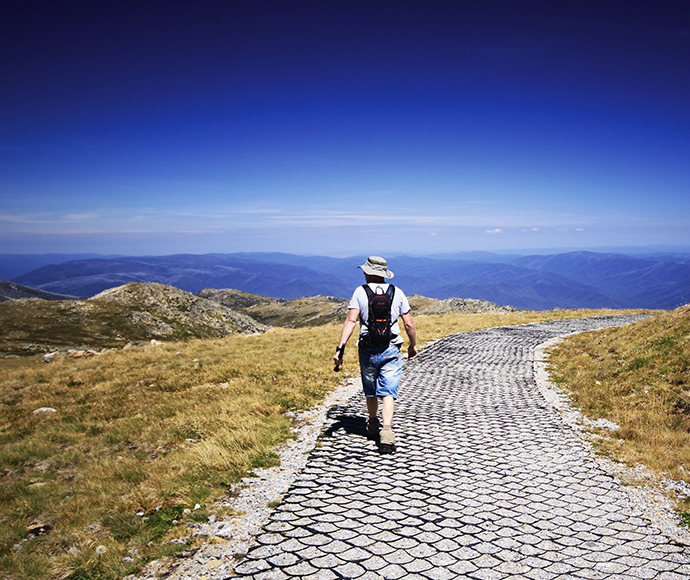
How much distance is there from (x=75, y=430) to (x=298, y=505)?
28.4 ft

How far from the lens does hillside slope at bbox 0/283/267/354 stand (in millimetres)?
51438

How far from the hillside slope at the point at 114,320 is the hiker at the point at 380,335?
50426 millimetres

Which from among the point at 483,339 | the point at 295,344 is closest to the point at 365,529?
the point at 295,344

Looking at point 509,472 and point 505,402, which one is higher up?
point 509,472

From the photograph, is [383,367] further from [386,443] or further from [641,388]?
[641,388]

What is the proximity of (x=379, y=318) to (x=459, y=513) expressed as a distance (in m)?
3.11

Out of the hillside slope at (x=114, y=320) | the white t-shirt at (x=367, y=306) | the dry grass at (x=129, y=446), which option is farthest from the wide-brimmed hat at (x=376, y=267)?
the hillside slope at (x=114, y=320)

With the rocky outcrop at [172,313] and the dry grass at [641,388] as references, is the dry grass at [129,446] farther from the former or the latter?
the rocky outcrop at [172,313]

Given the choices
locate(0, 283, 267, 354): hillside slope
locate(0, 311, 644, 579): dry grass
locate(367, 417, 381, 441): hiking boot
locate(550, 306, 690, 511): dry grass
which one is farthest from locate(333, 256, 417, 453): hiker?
locate(0, 283, 267, 354): hillside slope

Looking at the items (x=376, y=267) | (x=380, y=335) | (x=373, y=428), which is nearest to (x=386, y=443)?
(x=373, y=428)

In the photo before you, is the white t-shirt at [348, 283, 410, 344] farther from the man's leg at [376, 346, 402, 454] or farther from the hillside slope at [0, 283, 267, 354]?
the hillside slope at [0, 283, 267, 354]

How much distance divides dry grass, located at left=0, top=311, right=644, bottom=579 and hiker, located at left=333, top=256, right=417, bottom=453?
219cm

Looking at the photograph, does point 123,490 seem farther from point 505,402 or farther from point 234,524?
point 505,402

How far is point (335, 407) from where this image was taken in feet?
32.2
